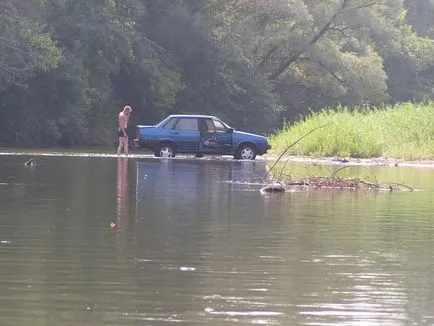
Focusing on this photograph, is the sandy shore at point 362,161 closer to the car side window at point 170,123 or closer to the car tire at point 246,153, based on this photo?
the car tire at point 246,153

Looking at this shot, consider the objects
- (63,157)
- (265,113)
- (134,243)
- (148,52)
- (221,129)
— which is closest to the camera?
(134,243)

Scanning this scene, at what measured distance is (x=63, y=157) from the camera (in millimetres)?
34719

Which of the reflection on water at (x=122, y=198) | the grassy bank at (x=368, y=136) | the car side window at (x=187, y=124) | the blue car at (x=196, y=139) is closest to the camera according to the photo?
the reflection on water at (x=122, y=198)

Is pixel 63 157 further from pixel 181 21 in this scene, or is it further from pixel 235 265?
pixel 235 265

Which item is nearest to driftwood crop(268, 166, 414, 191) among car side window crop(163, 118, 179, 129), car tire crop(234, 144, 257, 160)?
car side window crop(163, 118, 179, 129)

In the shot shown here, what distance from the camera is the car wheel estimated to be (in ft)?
121

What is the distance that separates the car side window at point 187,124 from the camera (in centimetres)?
3700

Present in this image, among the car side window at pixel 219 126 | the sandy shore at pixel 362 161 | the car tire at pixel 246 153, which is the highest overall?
the car side window at pixel 219 126

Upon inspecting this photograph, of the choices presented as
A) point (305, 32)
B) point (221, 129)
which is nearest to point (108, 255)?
point (221, 129)

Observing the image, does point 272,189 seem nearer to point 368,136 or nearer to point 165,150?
point 165,150

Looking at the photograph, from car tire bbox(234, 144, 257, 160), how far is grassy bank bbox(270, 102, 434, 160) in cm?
431

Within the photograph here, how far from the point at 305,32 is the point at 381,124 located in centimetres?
1817

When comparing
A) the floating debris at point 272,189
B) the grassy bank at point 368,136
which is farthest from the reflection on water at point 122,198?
the grassy bank at point 368,136

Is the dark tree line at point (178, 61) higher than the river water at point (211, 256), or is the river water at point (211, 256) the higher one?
the dark tree line at point (178, 61)
